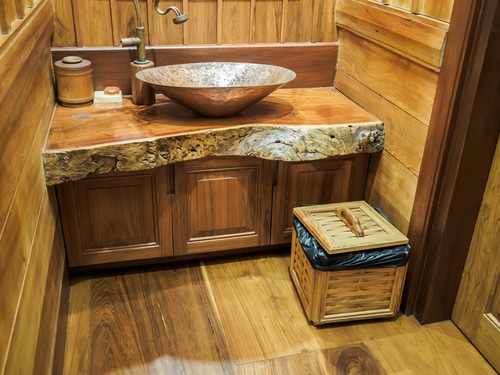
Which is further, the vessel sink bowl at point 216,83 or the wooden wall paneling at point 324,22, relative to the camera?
the wooden wall paneling at point 324,22

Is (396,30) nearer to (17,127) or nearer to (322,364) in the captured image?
(322,364)

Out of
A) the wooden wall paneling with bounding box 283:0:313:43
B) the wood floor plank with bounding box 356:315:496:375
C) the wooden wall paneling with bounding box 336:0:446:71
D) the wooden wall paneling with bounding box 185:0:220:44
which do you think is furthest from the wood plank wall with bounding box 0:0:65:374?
Answer: the wooden wall paneling with bounding box 336:0:446:71

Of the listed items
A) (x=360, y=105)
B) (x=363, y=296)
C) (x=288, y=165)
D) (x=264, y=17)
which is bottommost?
(x=363, y=296)

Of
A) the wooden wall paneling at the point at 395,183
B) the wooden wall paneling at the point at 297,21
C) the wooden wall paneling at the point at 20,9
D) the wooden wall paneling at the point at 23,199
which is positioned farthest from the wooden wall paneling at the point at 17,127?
the wooden wall paneling at the point at 395,183

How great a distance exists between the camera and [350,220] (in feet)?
6.25

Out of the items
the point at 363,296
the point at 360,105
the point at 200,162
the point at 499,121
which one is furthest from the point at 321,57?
the point at 363,296

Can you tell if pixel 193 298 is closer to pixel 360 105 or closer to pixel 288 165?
pixel 288 165

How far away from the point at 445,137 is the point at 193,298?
118 centimetres

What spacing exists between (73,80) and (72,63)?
7 cm

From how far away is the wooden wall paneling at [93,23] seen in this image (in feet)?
6.91

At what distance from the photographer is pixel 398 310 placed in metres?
2.03

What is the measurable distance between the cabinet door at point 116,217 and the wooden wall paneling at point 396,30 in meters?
1.04

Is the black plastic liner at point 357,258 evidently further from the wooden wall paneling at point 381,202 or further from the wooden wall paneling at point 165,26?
the wooden wall paneling at point 165,26

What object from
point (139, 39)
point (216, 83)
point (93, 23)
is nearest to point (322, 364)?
point (216, 83)
